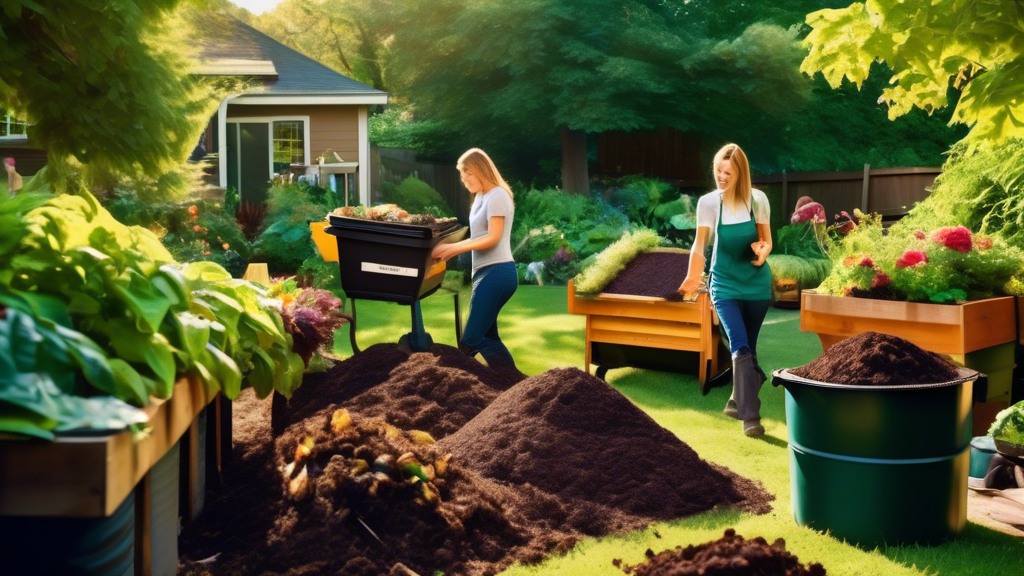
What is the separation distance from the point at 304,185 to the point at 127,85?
11.2m

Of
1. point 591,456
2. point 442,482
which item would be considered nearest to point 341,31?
point 591,456

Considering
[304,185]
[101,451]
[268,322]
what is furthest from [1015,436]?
[304,185]

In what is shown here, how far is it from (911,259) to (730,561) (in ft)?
12.0

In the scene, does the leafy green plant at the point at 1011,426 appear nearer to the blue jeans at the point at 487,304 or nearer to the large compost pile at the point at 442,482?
the large compost pile at the point at 442,482

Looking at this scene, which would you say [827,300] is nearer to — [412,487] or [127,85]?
[412,487]

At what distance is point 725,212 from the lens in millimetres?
6738

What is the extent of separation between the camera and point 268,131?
20266mm

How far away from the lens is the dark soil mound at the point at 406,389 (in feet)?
19.5

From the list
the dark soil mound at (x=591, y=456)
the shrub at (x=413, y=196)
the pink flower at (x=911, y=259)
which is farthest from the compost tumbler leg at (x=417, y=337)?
the shrub at (x=413, y=196)

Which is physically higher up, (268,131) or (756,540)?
(268,131)

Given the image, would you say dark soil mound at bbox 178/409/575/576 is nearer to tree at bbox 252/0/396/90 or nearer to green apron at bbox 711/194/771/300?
green apron at bbox 711/194/771/300

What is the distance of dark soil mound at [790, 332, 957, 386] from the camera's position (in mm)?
4293

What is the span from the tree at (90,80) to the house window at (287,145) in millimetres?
12708

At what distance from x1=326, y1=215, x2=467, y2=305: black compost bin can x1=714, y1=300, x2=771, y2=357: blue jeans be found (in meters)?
2.03
